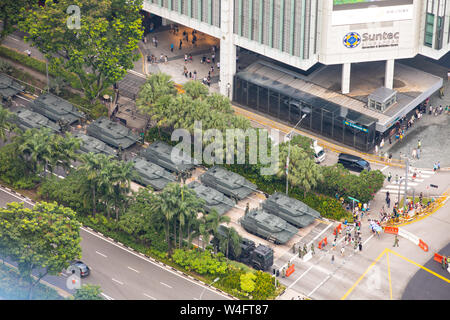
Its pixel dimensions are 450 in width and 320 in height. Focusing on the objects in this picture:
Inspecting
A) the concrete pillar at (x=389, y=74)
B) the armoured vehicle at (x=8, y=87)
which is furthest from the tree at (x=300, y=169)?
the armoured vehicle at (x=8, y=87)

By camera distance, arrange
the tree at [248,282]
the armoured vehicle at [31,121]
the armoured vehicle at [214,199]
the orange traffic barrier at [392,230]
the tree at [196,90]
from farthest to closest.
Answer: the tree at [196,90] → the armoured vehicle at [31,121] → the armoured vehicle at [214,199] → the orange traffic barrier at [392,230] → the tree at [248,282]

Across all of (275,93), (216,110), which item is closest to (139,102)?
(216,110)

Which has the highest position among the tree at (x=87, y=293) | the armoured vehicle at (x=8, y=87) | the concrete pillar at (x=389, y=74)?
the concrete pillar at (x=389, y=74)

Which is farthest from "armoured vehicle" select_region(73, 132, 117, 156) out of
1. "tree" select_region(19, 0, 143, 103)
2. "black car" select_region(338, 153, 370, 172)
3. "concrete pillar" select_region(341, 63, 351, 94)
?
"concrete pillar" select_region(341, 63, 351, 94)

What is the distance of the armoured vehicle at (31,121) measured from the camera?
147m

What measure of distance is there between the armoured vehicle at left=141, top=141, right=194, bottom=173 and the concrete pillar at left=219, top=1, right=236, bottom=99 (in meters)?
19.3

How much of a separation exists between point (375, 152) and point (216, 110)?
945 inches

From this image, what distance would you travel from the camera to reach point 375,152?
486ft

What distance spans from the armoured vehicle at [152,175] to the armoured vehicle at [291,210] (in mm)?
13861

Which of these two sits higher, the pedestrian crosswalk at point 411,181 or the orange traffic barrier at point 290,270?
the pedestrian crosswalk at point 411,181

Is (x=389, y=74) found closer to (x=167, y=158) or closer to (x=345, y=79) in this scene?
(x=345, y=79)

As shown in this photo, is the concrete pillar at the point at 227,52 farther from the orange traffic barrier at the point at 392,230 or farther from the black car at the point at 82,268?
the black car at the point at 82,268

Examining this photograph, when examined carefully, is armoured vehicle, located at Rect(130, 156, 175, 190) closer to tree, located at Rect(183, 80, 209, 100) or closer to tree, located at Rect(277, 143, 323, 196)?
tree, located at Rect(183, 80, 209, 100)

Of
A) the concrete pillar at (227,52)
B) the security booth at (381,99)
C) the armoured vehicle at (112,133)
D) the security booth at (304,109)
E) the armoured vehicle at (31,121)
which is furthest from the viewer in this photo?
the concrete pillar at (227,52)
